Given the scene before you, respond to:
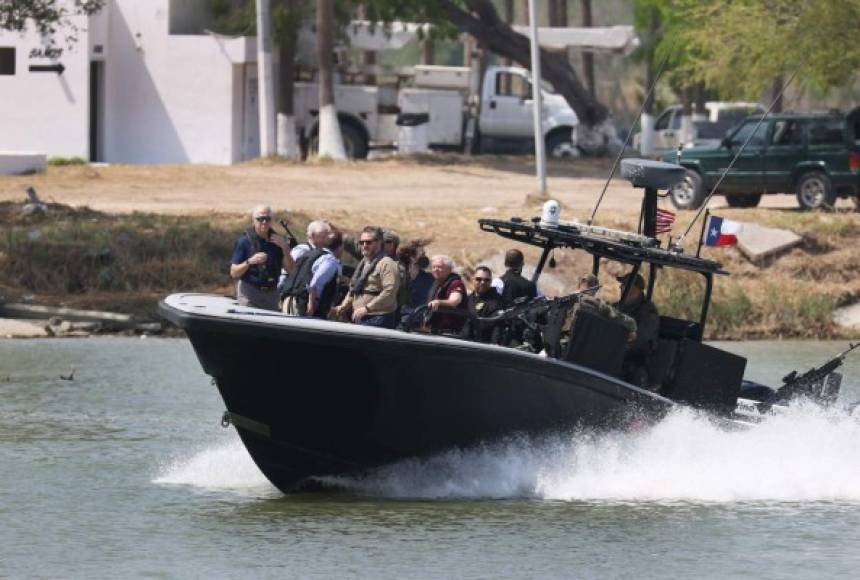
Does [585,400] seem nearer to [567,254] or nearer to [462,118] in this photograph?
[567,254]

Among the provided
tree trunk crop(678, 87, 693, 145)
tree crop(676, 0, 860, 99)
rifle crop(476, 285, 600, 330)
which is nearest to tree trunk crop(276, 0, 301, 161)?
tree crop(676, 0, 860, 99)

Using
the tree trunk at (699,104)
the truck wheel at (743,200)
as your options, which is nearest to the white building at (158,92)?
the truck wheel at (743,200)

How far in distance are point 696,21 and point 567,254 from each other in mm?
10566

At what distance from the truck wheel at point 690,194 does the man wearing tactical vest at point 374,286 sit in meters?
17.8

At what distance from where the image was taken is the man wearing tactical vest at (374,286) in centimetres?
1341

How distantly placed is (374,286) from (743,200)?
19.4 meters

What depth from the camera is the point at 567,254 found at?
83.7 feet

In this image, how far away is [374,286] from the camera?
44.3 ft

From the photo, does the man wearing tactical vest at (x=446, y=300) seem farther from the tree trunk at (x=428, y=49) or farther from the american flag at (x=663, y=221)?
the tree trunk at (x=428, y=49)

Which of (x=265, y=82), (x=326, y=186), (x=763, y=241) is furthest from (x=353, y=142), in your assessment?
(x=763, y=241)

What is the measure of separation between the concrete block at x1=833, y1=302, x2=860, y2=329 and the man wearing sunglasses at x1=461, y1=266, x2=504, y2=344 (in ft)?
40.6

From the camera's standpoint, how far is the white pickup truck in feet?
129

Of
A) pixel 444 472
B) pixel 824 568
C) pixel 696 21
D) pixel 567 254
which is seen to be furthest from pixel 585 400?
pixel 696 21

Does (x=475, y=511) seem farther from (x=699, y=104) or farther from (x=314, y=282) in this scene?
(x=699, y=104)
